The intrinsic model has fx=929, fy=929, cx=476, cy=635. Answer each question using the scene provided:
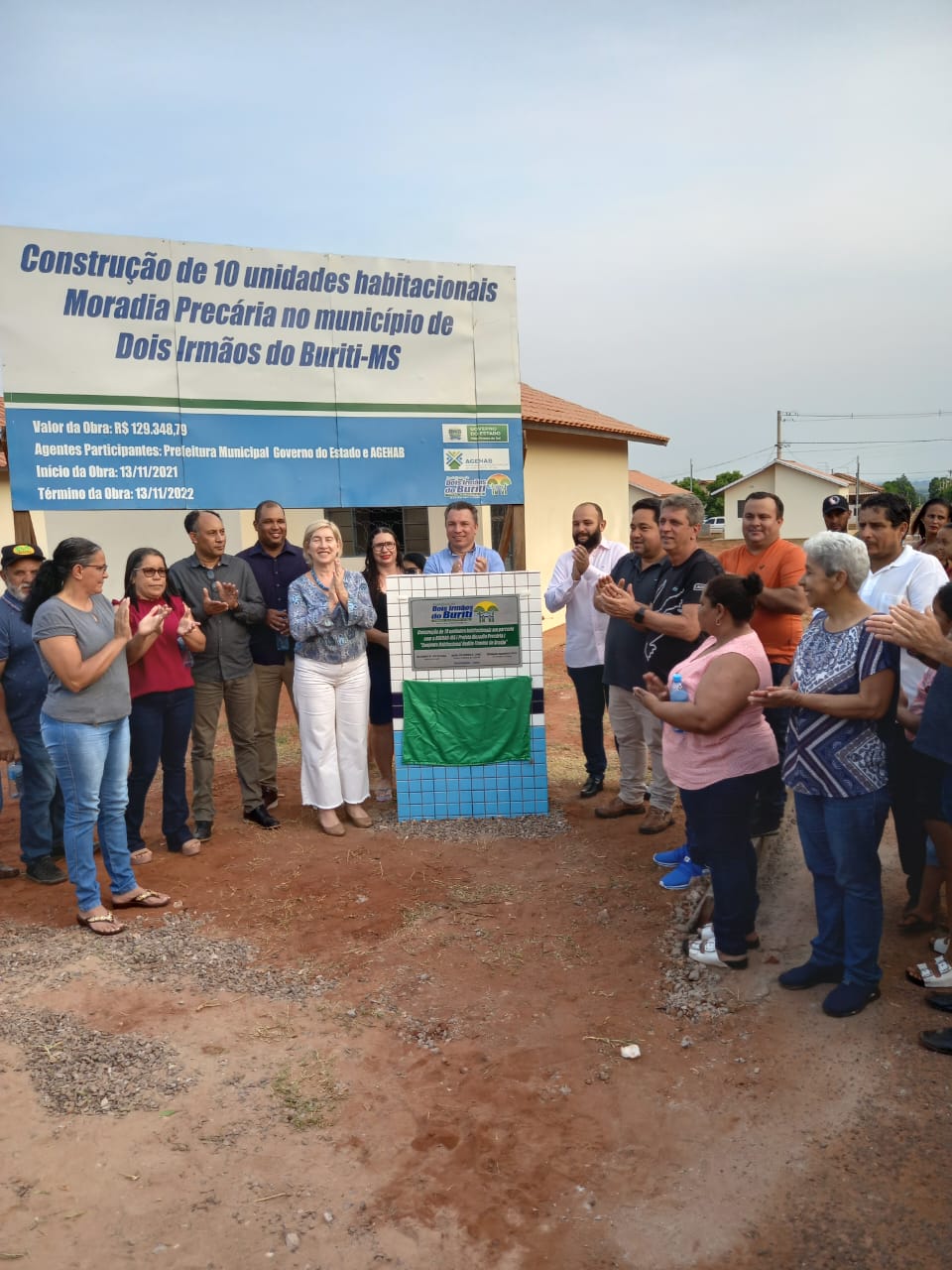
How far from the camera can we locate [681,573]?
5.14m

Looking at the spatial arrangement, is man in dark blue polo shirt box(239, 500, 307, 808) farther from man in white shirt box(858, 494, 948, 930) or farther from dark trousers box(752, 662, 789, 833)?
man in white shirt box(858, 494, 948, 930)

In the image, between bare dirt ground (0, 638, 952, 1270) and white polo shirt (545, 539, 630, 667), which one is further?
white polo shirt (545, 539, 630, 667)

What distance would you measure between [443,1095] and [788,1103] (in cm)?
119

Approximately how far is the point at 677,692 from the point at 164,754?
325 centimetres

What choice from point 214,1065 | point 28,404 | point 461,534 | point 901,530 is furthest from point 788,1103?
point 28,404

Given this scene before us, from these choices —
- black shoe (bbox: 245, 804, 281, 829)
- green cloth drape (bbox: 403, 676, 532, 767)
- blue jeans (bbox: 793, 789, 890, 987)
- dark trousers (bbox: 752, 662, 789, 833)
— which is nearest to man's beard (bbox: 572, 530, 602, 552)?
green cloth drape (bbox: 403, 676, 532, 767)

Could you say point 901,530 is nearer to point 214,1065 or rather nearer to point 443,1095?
point 443,1095

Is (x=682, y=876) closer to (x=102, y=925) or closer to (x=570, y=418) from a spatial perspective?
(x=102, y=925)

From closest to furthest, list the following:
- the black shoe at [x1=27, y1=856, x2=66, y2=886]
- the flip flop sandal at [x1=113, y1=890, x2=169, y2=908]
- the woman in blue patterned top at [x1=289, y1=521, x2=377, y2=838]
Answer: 1. the flip flop sandal at [x1=113, y1=890, x2=169, y2=908]
2. the black shoe at [x1=27, y1=856, x2=66, y2=886]
3. the woman in blue patterned top at [x1=289, y1=521, x2=377, y2=838]

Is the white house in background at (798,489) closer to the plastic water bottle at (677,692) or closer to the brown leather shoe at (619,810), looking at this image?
the brown leather shoe at (619,810)

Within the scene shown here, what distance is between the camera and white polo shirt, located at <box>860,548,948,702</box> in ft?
13.6

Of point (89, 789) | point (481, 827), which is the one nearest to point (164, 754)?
point (89, 789)

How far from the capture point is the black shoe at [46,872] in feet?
17.8

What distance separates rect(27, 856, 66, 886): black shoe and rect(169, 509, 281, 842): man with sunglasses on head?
0.87 meters
